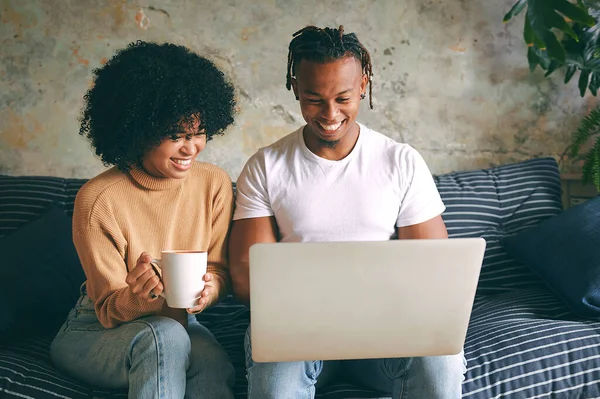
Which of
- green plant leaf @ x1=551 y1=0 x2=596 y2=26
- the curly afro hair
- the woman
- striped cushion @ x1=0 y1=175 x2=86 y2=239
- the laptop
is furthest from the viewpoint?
striped cushion @ x1=0 y1=175 x2=86 y2=239

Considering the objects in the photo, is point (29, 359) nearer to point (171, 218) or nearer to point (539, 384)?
point (171, 218)

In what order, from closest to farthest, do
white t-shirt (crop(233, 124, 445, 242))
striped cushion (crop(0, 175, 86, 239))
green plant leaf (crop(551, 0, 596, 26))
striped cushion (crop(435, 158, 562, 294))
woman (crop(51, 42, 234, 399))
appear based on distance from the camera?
1. woman (crop(51, 42, 234, 399))
2. white t-shirt (crop(233, 124, 445, 242))
3. green plant leaf (crop(551, 0, 596, 26))
4. striped cushion (crop(0, 175, 86, 239))
5. striped cushion (crop(435, 158, 562, 294))

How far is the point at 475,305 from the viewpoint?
183 cm

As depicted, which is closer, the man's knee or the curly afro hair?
the man's knee

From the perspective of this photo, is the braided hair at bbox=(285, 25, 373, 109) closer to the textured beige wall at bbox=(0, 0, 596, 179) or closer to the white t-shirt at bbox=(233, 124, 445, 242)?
the white t-shirt at bbox=(233, 124, 445, 242)

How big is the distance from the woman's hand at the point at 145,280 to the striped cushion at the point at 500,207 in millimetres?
1080

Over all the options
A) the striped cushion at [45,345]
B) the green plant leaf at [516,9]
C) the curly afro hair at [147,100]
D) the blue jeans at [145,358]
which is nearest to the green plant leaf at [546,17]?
the green plant leaf at [516,9]

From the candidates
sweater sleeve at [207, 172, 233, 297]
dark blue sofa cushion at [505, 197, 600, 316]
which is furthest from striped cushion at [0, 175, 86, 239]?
dark blue sofa cushion at [505, 197, 600, 316]

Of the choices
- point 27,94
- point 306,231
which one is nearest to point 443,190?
point 306,231

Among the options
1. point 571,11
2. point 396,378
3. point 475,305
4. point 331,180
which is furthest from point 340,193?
point 571,11

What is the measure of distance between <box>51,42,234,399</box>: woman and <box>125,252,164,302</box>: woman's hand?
0.01 meters

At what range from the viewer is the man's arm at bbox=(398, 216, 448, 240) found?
4.76 ft

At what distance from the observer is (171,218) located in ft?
4.59

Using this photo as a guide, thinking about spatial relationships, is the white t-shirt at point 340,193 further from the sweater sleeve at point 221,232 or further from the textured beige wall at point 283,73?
the textured beige wall at point 283,73
